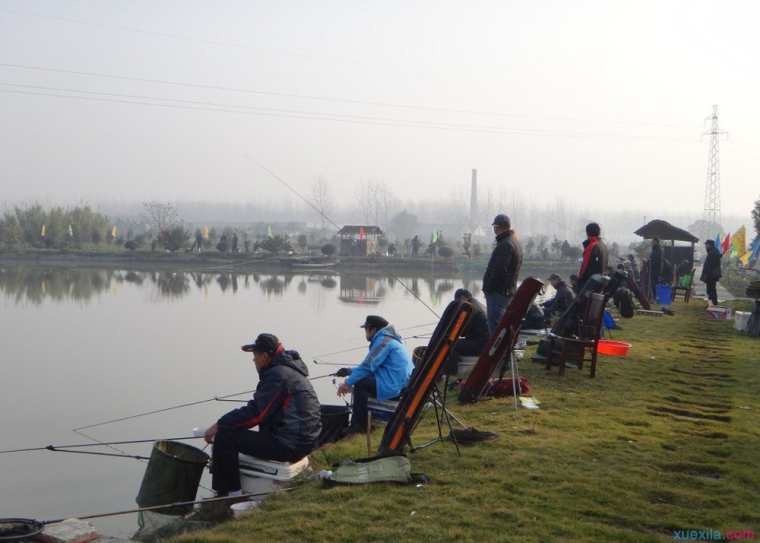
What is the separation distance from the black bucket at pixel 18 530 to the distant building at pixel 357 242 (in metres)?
46.1

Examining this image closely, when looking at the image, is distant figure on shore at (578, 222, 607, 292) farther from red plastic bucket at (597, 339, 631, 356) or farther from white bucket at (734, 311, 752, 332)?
white bucket at (734, 311, 752, 332)

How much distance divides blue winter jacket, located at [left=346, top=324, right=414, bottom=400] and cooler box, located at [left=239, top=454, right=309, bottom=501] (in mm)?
976

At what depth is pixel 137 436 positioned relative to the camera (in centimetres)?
792

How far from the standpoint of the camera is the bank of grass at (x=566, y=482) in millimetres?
3615

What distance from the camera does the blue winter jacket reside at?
5.52 m

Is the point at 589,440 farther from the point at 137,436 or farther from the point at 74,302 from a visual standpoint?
the point at 74,302

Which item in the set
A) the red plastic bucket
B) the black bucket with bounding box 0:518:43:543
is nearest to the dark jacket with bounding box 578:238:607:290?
the red plastic bucket

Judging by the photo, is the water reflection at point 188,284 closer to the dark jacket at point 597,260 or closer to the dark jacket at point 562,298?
the dark jacket at point 562,298

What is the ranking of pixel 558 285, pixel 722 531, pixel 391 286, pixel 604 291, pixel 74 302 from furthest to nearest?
pixel 391 286 → pixel 74 302 → pixel 558 285 → pixel 604 291 → pixel 722 531

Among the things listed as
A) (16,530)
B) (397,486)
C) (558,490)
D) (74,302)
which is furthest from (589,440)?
(74,302)

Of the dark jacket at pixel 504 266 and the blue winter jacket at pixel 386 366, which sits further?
the dark jacket at pixel 504 266

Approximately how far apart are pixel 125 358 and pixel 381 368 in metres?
8.70

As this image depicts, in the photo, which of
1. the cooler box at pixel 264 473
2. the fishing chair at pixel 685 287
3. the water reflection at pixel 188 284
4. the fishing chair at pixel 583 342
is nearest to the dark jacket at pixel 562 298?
the fishing chair at pixel 583 342

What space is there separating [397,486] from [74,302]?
21.4 m
